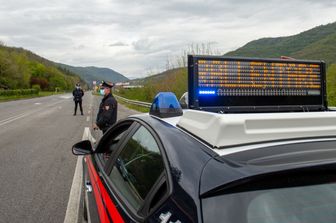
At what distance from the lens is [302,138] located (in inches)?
82.0

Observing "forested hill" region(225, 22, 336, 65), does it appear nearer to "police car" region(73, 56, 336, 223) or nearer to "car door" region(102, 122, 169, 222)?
"car door" region(102, 122, 169, 222)

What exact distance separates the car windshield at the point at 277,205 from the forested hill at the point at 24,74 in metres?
100

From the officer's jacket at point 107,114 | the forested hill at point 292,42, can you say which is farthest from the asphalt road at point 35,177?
the forested hill at point 292,42

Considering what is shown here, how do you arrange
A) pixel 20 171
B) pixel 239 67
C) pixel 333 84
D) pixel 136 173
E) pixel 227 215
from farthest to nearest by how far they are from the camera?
pixel 333 84 → pixel 20 171 → pixel 239 67 → pixel 136 173 → pixel 227 215

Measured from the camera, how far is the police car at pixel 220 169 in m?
1.66

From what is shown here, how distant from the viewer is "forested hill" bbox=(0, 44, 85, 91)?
9631 cm

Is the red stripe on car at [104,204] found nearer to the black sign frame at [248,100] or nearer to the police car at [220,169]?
the police car at [220,169]

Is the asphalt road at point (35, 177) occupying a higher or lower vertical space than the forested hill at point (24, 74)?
lower

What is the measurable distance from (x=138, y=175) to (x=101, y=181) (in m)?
0.68

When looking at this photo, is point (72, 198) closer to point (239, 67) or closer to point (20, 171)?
point (20, 171)

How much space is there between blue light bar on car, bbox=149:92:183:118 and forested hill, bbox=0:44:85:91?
324ft

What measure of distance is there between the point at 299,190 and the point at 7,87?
103038mm

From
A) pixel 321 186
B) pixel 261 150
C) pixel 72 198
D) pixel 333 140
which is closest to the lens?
pixel 321 186

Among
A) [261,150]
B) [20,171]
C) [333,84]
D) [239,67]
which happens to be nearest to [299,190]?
[261,150]
